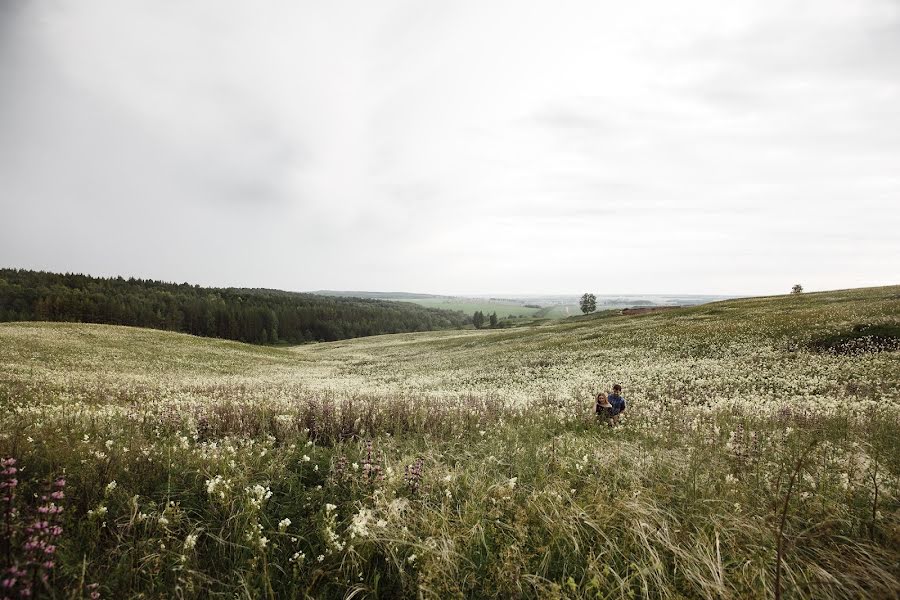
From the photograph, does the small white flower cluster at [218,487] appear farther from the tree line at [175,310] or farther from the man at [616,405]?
the tree line at [175,310]

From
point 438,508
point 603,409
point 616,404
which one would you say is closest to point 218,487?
point 438,508

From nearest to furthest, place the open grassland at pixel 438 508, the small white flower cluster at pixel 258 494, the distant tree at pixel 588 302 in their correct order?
the open grassland at pixel 438 508 < the small white flower cluster at pixel 258 494 < the distant tree at pixel 588 302

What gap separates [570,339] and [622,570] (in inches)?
1696

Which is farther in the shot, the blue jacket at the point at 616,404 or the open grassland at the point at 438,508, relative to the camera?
the blue jacket at the point at 616,404

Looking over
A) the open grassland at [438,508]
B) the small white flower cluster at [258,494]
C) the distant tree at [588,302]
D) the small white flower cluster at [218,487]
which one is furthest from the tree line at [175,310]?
the small white flower cluster at [258,494]

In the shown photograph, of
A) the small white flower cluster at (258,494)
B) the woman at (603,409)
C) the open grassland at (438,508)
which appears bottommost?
the woman at (603,409)

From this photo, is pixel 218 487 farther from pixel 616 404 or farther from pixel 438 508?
pixel 616 404

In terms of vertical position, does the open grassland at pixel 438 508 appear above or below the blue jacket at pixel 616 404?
above

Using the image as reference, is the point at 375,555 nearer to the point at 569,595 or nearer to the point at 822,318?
the point at 569,595

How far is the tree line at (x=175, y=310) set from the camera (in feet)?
352

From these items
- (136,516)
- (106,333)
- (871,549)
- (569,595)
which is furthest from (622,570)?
(106,333)

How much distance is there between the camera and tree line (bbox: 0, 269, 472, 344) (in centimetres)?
10719

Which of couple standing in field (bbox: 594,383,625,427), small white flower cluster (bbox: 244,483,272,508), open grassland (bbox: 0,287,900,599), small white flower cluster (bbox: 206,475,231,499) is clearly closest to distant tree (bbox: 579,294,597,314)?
couple standing in field (bbox: 594,383,625,427)

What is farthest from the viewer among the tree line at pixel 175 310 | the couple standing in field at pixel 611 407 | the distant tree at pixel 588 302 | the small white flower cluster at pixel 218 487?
the distant tree at pixel 588 302
